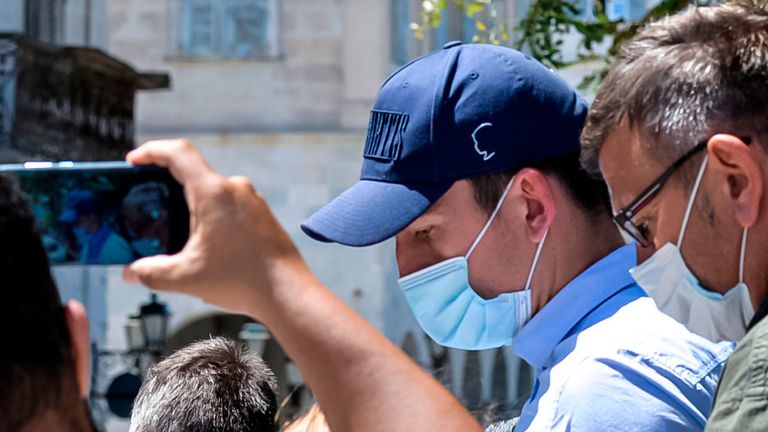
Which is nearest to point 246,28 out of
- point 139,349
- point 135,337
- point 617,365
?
point 135,337

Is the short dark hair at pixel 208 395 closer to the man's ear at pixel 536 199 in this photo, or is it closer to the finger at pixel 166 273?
the man's ear at pixel 536 199

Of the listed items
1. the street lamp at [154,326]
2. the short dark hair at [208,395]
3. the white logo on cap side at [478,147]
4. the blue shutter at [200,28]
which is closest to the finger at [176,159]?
the white logo on cap side at [478,147]

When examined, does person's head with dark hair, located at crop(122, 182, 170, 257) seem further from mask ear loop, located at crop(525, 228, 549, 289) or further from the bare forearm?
mask ear loop, located at crop(525, 228, 549, 289)

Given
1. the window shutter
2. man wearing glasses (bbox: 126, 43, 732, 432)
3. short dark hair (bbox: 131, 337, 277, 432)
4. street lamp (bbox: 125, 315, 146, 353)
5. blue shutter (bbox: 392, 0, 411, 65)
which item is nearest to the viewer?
man wearing glasses (bbox: 126, 43, 732, 432)

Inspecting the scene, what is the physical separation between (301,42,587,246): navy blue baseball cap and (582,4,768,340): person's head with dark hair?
25cm

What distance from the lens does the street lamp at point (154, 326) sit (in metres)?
10.6

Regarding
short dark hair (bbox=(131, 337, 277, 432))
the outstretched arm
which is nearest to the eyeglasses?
the outstretched arm

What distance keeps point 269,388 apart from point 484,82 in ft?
3.29

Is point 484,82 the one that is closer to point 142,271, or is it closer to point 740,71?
point 740,71

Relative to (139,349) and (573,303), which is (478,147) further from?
(139,349)

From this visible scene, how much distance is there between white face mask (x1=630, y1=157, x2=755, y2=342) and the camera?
2.06 m

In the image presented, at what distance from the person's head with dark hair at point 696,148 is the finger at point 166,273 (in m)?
0.79

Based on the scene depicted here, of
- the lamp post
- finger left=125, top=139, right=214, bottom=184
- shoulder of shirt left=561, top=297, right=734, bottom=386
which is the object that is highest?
finger left=125, top=139, right=214, bottom=184

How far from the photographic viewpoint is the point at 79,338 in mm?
1675
